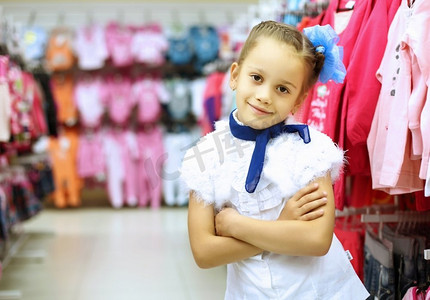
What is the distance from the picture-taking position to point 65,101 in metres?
6.56

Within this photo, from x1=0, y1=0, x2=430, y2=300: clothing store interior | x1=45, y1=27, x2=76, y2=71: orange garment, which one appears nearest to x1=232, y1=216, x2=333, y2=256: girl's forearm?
x1=0, y1=0, x2=430, y2=300: clothing store interior

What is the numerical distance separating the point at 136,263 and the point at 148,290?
0.64 meters

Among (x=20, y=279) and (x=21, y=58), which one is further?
(x=21, y=58)

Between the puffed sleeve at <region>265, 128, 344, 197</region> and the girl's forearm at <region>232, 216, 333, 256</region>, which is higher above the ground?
the puffed sleeve at <region>265, 128, 344, 197</region>

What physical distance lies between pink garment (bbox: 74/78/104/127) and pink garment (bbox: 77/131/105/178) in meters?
0.25

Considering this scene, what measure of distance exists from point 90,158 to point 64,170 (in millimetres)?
335

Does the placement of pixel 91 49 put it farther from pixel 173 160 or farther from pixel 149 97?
pixel 173 160

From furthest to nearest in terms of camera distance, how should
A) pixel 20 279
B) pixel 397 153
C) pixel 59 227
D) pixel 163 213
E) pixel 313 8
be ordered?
→ pixel 163 213, pixel 59 227, pixel 20 279, pixel 313 8, pixel 397 153

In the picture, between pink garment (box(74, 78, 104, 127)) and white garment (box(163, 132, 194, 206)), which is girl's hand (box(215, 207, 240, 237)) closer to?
white garment (box(163, 132, 194, 206))

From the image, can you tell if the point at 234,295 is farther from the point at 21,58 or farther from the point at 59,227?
the point at 59,227

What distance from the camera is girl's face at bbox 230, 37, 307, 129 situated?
4.28 feet

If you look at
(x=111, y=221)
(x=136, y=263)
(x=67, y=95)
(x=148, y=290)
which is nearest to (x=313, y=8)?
(x=148, y=290)

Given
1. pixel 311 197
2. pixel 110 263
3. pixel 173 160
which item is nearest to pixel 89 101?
pixel 173 160

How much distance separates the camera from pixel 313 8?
9.20ft
